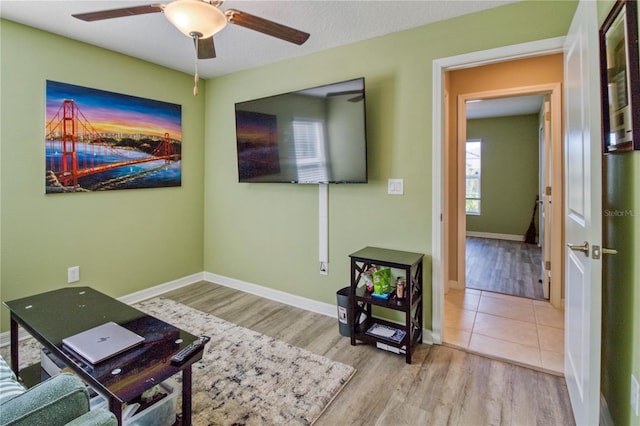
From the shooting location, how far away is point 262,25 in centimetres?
180

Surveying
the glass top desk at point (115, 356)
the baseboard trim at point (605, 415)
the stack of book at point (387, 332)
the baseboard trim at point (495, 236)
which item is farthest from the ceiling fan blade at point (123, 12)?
the baseboard trim at point (495, 236)

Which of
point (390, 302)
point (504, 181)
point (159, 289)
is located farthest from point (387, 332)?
point (504, 181)

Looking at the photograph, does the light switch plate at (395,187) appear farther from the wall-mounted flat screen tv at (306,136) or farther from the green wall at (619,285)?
the green wall at (619,285)

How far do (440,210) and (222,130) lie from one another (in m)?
2.57

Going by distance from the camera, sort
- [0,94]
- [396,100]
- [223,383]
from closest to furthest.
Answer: [223,383] < [0,94] < [396,100]

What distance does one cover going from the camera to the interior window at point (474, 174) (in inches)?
272

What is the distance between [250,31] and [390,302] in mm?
2317

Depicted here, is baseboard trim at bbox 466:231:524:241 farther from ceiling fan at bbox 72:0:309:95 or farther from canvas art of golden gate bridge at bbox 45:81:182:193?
ceiling fan at bbox 72:0:309:95

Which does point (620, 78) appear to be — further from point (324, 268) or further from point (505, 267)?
point (505, 267)

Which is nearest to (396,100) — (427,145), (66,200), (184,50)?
(427,145)

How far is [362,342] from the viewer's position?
252 cm

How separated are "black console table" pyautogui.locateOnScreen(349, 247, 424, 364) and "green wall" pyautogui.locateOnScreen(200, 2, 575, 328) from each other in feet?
0.42

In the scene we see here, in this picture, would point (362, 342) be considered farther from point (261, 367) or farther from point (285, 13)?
point (285, 13)

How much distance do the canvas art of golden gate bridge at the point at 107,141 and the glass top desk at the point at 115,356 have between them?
123 centimetres
